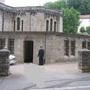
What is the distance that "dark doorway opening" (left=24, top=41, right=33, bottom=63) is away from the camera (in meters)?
34.1

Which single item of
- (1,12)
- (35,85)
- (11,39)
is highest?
(1,12)

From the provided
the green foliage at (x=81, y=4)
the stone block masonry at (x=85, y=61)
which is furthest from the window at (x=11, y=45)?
the green foliage at (x=81, y=4)

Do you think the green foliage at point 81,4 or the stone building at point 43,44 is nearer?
the stone building at point 43,44

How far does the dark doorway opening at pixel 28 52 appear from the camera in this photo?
3412 centimetres

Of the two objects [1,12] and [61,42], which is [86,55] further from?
[1,12]

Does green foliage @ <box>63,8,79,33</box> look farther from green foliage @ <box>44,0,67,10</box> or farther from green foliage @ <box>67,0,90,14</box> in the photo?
green foliage @ <box>67,0,90,14</box>

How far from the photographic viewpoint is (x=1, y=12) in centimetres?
4631

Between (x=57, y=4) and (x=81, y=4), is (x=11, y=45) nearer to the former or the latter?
(x=57, y=4)

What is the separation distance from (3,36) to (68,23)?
1561 inches

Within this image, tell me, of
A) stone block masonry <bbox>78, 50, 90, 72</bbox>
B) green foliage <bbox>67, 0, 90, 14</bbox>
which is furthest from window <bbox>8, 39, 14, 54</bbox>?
green foliage <bbox>67, 0, 90, 14</bbox>

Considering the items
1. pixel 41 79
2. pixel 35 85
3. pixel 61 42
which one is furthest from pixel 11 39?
pixel 35 85

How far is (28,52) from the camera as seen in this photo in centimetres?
3478

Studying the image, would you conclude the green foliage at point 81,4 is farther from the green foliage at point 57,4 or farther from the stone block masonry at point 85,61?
the stone block masonry at point 85,61

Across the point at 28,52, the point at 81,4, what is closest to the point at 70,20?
the point at 81,4
